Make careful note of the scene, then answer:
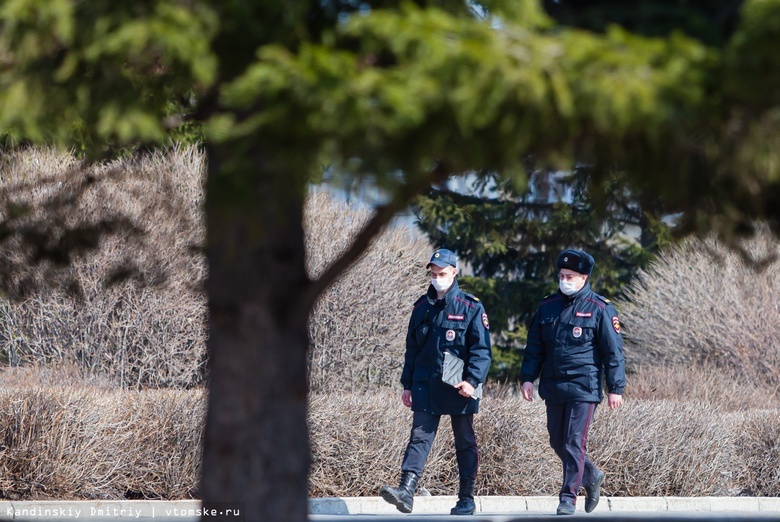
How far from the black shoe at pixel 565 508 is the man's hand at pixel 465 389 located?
3.31 feet

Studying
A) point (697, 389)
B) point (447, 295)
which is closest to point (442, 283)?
point (447, 295)

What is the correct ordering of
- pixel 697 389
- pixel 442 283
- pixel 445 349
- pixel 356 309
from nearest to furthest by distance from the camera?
1. pixel 445 349
2. pixel 442 283
3. pixel 697 389
4. pixel 356 309

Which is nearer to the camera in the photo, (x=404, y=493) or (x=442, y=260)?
(x=404, y=493)

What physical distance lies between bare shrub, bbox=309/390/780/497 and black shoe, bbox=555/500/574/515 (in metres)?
1.89

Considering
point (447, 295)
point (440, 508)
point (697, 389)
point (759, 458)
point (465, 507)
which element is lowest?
point (440, 508)

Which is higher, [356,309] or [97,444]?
[356,309]

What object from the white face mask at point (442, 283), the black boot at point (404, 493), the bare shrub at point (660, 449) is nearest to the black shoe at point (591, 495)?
the black boot at point (404, 493)

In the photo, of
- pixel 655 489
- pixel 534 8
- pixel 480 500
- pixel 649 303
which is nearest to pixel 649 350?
pixel 649 303

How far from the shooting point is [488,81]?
2787 mm

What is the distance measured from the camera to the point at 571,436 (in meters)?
7.53

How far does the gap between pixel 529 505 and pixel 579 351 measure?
7.12ft

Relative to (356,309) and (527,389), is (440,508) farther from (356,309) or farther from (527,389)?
(356,309)

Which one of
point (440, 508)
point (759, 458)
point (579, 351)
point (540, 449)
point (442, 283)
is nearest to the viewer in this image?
point (579, 351)

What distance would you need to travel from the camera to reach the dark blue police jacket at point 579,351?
Answer: 24.9 ft
